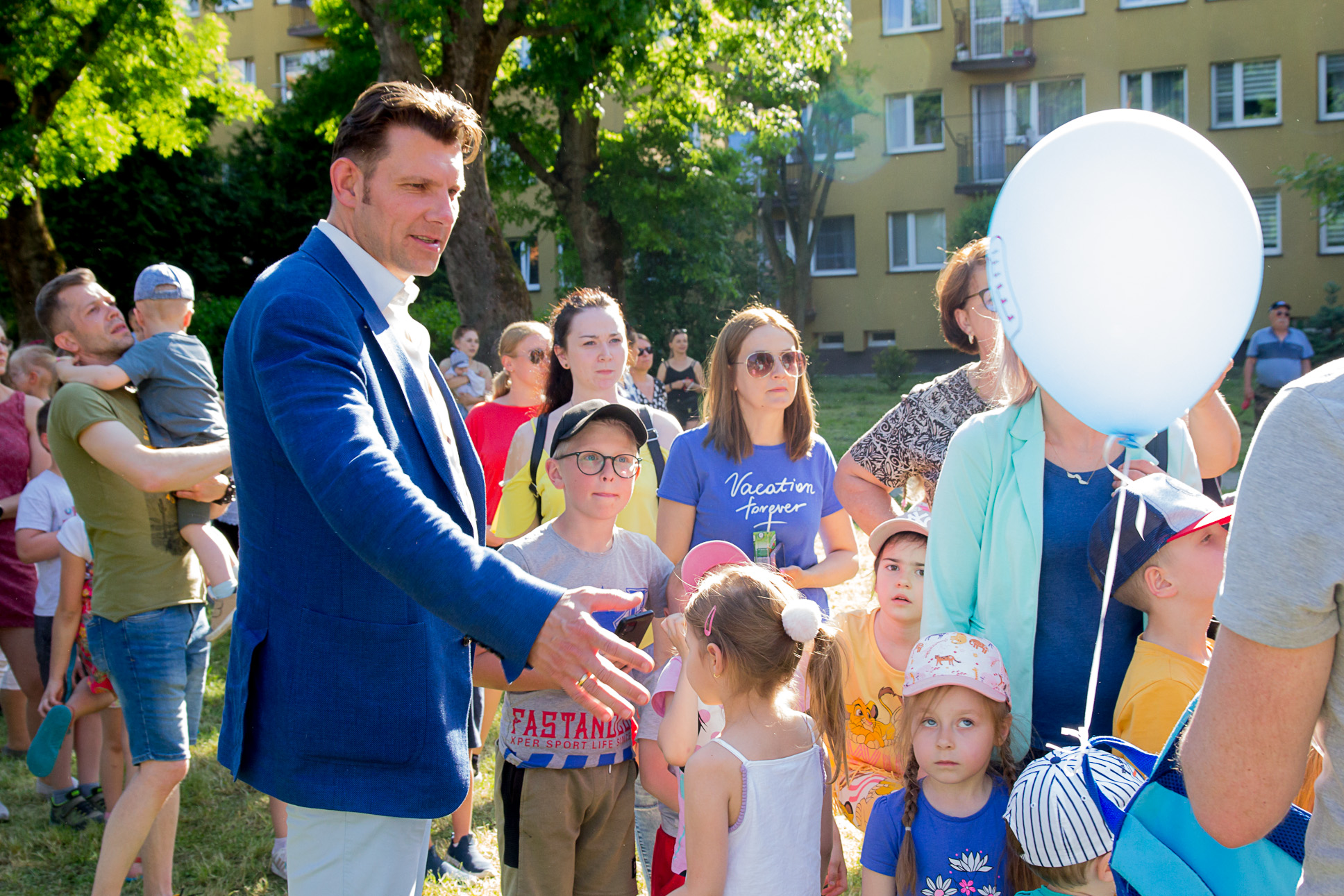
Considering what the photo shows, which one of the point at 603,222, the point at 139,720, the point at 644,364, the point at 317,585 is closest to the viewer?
the point at 317,585

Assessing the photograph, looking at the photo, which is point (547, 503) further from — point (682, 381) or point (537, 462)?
point (682, 381)

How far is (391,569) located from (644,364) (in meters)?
8.94

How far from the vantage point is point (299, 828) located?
188 centimetres

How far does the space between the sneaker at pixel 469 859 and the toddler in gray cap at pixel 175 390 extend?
1.22 meters

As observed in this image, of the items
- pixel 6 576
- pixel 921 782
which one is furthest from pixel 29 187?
pixel 921 782

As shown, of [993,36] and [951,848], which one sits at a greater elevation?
[993,36]

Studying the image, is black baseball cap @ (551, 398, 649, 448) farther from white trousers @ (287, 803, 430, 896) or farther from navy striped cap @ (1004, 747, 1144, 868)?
navy striped cap @ (1004, 747, 1144, 868)

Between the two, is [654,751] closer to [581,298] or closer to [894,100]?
[581,298]

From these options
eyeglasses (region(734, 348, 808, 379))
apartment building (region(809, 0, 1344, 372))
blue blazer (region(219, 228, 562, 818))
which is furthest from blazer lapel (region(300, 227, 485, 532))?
apartment building (region(809, 0, 1344, 372))

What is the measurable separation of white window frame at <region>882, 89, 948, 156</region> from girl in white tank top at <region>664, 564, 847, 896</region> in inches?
1060

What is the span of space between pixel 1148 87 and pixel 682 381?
61.6ft

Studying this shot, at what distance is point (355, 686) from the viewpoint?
1.80 metres

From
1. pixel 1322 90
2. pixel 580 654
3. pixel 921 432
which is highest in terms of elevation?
pixel 1322 90

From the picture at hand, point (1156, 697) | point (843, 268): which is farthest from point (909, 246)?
point (1156, 697)
